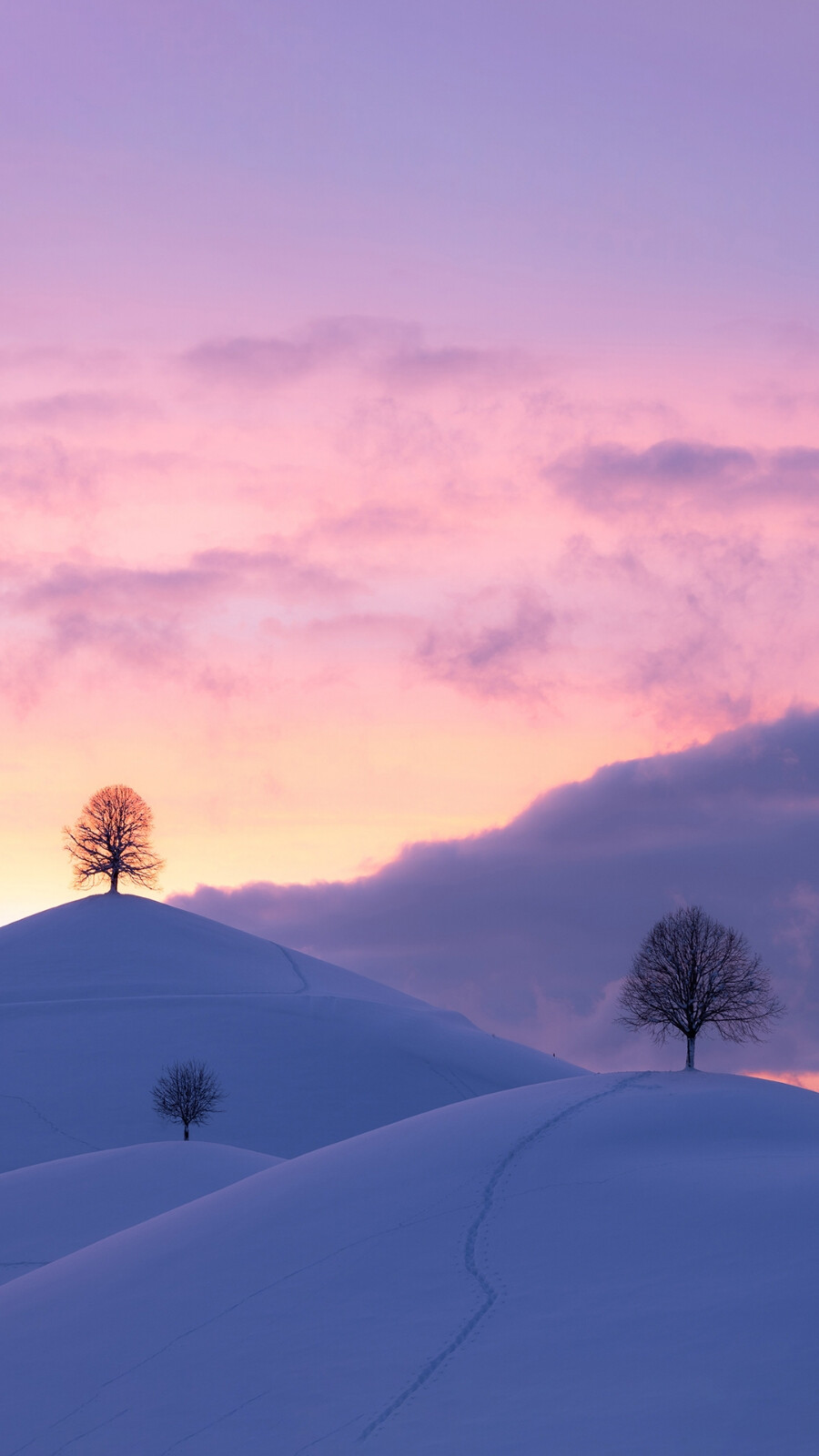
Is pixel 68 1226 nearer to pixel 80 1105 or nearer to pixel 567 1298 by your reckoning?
pixel 567 1298

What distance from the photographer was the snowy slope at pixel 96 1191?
36000mm

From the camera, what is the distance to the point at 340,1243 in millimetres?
22578

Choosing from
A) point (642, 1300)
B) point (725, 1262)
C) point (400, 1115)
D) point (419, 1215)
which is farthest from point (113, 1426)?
point (400, 1115)

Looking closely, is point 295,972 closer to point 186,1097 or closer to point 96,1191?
point 186,1097

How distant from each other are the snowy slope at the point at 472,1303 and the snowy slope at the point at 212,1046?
3498 cm

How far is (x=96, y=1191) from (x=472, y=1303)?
2311 cm

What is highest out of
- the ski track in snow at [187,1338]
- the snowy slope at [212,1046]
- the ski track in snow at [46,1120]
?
the snowy slope at [212,1046]

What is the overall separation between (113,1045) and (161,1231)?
4483 centimetres

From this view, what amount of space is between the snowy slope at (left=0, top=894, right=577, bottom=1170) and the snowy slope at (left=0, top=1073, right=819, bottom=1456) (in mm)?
34983

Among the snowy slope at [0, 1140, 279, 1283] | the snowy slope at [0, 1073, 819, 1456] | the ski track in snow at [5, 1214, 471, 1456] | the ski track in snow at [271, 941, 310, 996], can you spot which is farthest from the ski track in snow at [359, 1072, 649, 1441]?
the ski track in snow at [271, 941, 310, 996]

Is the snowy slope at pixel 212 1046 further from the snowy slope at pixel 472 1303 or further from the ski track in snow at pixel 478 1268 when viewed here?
the ski track in snow at pixel 478 1268

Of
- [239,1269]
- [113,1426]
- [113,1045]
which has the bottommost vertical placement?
[113,1426]

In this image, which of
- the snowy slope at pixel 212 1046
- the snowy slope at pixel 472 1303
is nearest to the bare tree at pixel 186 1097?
the snowy slope at pixel 212 1046

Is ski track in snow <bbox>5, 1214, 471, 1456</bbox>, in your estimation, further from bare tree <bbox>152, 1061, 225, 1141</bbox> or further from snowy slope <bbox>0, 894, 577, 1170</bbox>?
→ bare tree <bbox>152, 1061, 225, 1141</bbox>
